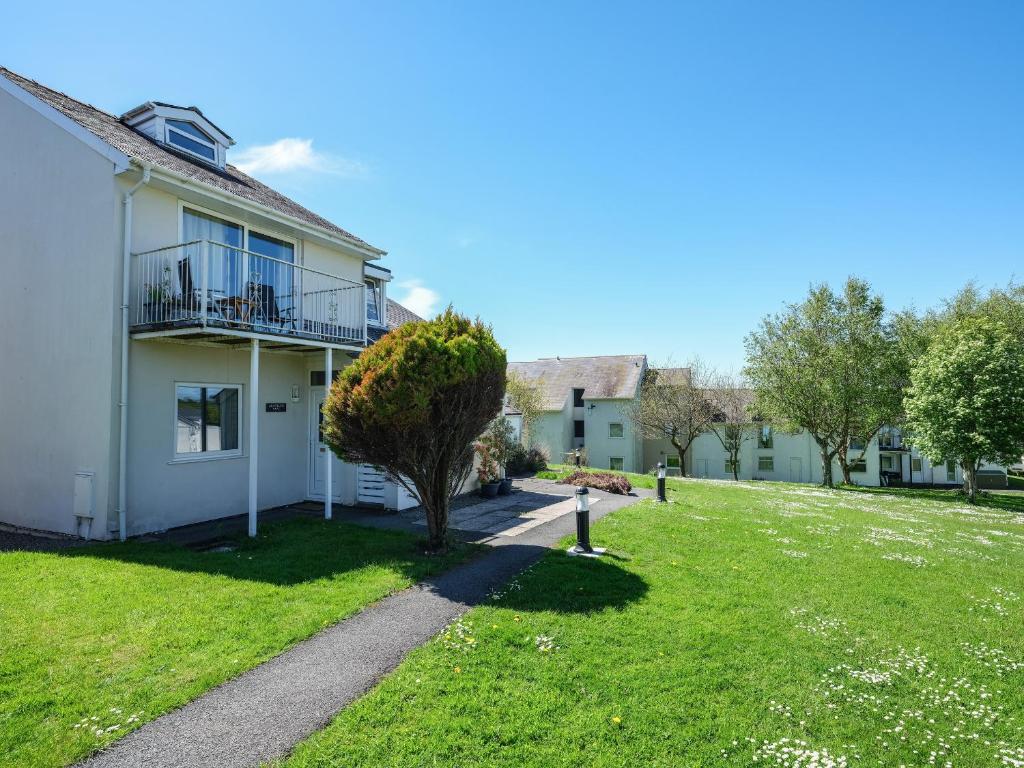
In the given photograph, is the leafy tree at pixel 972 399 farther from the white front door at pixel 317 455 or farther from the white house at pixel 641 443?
the white front door at pixel 317 455

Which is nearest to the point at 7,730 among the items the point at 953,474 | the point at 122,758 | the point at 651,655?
the point at 122,758

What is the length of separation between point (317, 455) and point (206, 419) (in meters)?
2.78

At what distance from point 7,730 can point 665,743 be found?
466 centimetres

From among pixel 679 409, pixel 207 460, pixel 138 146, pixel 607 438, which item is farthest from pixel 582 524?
pixel 607 438

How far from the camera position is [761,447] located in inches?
1606

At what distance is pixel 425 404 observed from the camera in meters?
7.70

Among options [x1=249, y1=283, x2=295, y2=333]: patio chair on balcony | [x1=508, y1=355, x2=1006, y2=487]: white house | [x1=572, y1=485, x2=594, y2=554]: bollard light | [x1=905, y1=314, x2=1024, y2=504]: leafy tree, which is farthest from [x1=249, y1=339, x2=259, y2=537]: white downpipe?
[x1=508, y1=355, x2=1006, y2=487]: white house

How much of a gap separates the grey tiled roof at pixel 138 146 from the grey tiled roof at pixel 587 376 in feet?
94.1

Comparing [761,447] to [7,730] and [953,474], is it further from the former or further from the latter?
[7,730]

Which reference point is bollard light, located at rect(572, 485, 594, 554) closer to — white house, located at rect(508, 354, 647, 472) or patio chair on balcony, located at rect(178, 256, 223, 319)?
patio chair on balcony, located at rect(178, 256, 223, 319)

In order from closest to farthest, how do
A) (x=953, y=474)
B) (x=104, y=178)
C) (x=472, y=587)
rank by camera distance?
(x=472, y=587) < (x=104, y=178) < (x=953, y=474)

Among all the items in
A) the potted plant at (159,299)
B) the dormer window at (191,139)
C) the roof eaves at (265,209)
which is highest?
the dormer window at (191,139)

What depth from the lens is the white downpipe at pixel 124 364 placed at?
30.8 feet

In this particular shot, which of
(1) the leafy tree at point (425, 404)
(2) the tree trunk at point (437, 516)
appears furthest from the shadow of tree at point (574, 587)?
(1) the leafy tree at point (425, 404)
